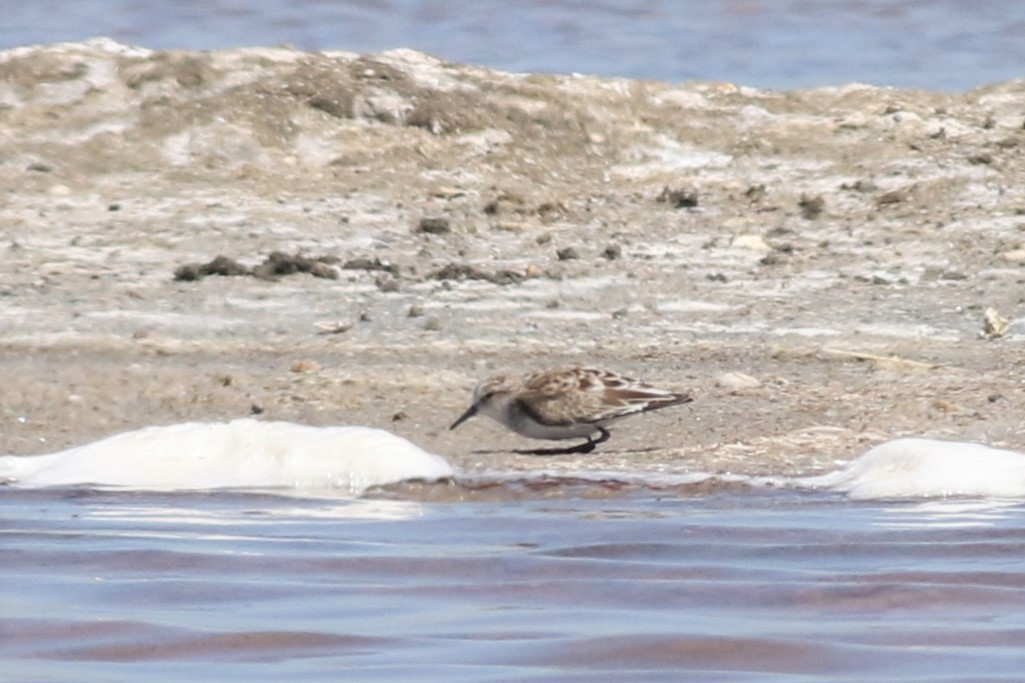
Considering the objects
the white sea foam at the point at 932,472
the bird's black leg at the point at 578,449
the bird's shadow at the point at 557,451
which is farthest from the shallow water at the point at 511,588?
the bird's black leg at the point at 578,449

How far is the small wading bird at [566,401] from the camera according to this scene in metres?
9.20

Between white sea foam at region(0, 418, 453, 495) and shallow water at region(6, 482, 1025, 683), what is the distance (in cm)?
25

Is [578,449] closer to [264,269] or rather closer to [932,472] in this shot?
[932,472]

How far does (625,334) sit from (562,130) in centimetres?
315

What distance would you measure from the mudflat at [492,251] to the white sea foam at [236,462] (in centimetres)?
56

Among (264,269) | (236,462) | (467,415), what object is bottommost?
(236,462)

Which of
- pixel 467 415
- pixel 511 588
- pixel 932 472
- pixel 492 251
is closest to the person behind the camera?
pixel 511 588

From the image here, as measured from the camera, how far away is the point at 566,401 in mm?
9188

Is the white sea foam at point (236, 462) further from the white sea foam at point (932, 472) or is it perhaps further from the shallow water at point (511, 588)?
the white sea foam at point (932, 472)

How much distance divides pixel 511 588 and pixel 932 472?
2110mm

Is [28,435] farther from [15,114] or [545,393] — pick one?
[15,114]

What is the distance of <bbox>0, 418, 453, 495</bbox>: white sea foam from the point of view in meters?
8.40

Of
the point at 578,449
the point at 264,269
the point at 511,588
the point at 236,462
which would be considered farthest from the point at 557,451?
the point at 511,588

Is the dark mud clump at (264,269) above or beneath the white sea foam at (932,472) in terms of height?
above
